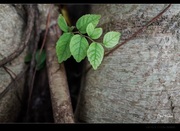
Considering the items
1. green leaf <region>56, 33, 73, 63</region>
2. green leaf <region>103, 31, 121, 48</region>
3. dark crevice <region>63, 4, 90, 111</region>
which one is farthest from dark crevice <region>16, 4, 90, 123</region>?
green leaf <region>103, 31, 121, 48</region>

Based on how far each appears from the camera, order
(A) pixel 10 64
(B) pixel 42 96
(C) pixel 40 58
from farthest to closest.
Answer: (B) pixel 42 96 → (C) pixel 40 58 → (A) pixel 10 64

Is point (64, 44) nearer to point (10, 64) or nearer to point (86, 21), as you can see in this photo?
point (86, 21)

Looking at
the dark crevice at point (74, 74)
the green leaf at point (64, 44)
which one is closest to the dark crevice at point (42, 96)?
the dark crevice at point (74, 74)

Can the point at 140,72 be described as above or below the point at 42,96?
above

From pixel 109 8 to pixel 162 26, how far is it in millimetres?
266

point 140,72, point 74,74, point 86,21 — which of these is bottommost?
point 74,74

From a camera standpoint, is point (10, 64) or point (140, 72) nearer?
point (140, 72)

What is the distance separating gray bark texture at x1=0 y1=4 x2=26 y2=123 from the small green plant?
27cm

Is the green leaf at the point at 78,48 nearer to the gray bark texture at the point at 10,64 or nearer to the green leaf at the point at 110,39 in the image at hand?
the green leaf at the point at 110,39

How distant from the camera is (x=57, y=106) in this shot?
1187 mm

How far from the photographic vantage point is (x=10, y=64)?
1253 millimetres

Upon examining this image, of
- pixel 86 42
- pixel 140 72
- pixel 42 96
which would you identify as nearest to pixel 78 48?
pixel 86 42

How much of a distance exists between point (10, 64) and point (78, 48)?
38 cm

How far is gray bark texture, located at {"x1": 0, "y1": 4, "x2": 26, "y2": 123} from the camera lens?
1.20m
